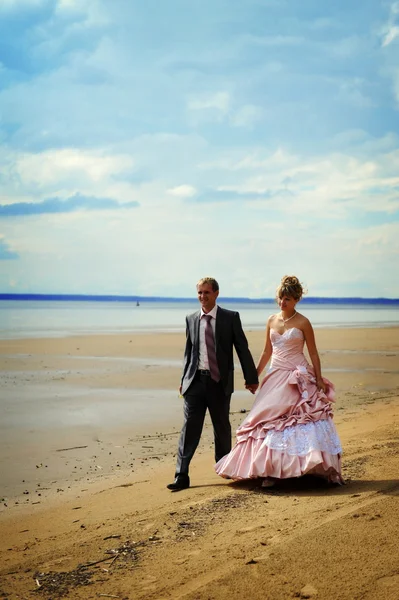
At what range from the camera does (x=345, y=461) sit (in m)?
7.29

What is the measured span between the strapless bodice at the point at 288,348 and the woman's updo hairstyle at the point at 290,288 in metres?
0.34

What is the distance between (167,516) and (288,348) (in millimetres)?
2030

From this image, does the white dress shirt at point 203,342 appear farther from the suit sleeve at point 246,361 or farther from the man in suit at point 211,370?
the suit sleeve at point 246,361

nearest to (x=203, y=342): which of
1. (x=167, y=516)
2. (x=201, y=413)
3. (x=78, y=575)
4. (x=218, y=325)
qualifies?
(x=218, y=325)

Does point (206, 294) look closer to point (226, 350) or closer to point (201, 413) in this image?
point (226, 350)

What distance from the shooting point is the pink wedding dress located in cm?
628

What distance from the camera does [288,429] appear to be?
6.40m

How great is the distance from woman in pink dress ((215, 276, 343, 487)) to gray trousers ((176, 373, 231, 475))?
35cm

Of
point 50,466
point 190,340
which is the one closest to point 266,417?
point 190,340

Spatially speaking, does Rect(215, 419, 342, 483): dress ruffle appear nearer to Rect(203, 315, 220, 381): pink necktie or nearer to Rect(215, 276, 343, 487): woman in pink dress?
Rect(215, 276, 343, 487): woman in pink dress

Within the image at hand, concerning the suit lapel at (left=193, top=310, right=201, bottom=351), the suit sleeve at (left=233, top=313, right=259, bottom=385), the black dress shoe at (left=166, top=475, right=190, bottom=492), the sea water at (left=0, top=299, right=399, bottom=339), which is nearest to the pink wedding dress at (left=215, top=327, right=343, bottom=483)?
the suit sleeve at (left=233, top=313, right=259, bottom=385)

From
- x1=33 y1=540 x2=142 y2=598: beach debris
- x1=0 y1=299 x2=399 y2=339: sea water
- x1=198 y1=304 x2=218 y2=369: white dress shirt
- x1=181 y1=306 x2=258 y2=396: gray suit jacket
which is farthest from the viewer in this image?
x1=0 y1=299 x2=399 y2=339: sea water

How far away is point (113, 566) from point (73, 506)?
198 centimetres

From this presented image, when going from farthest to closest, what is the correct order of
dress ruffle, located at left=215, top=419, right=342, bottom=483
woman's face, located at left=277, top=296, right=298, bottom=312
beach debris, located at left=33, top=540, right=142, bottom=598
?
woman's face, located at left=277, top=296, right=298, bottom=312 → dress ruffle, located at left=215, top=419, right=342, bottom=483 → beach debris, located at left=33, top=540, right=142, bottom=598
